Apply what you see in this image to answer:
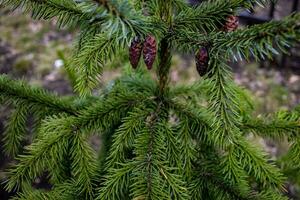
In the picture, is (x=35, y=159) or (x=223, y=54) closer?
(x=223, y=54)

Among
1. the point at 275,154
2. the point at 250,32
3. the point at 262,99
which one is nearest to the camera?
the point at 250,32

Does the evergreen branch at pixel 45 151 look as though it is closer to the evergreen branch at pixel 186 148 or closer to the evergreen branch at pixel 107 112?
the evergreen branch at pixel 107 112

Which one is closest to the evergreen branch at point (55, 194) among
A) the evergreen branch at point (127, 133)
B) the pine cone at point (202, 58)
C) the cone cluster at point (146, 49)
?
the evergreen branch at point (127, 133)

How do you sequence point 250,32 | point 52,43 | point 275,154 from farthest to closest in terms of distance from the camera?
point 52,43, point 275,154, point 250,32

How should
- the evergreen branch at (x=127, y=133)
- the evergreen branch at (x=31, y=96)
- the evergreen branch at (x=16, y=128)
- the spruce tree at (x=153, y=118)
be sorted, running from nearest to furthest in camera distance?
the spruce tree at (x=153, y=118)
the evergreen branch at (x=127, y=133)
the evergreen branch at (x=31, y=96)
the evergreen branch at (x=16, y=128)

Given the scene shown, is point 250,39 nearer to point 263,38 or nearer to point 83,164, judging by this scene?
point 263,38

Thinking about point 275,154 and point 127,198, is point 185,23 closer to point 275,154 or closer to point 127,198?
point 127,198

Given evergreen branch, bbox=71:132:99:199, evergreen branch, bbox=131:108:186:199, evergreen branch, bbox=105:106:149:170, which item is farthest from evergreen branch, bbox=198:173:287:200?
evergreen branch, bbox=71:132:99:199

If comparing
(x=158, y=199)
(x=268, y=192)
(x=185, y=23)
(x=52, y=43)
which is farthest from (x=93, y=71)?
(x=52, y=43)

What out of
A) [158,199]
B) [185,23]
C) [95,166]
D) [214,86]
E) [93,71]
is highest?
[185,23]
